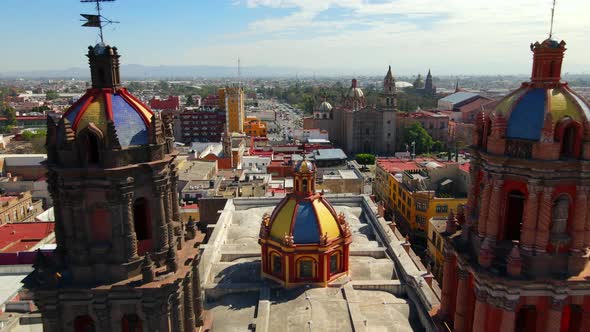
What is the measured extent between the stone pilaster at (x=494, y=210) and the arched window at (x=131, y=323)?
13714 millimetres

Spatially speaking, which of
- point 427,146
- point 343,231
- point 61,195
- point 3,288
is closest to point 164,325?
point 61,195

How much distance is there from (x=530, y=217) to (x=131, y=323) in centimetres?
1544

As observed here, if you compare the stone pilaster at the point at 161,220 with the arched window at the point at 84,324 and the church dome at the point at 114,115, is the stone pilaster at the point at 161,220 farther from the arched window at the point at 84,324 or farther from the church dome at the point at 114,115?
the arched window at the point at 84,324

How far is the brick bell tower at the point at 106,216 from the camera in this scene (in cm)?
1642

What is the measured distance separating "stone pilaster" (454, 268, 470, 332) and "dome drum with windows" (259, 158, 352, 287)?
1412 cm

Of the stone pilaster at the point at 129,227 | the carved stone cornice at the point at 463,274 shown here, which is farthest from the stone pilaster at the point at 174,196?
the carved stone cornice at the point at 463,274

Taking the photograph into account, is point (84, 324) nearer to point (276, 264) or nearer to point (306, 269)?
point (276, 264)

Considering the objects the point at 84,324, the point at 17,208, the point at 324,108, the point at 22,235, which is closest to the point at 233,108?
the point at 324,108

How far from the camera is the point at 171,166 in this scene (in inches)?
748

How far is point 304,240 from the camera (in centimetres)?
3216

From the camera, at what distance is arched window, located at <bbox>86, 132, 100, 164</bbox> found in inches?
647

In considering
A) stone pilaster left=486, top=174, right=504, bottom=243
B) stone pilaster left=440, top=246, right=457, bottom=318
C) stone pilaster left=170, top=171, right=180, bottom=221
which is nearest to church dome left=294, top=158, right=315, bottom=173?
stone pilaster left=170, top=171, right=180, bottom=221

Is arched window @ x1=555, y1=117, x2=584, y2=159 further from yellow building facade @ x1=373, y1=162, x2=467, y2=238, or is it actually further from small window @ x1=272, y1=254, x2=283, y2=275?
yellow building facade @ x1=373, y1=162, x2=467, y2=238

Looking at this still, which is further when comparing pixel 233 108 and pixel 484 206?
pixel 233 108
